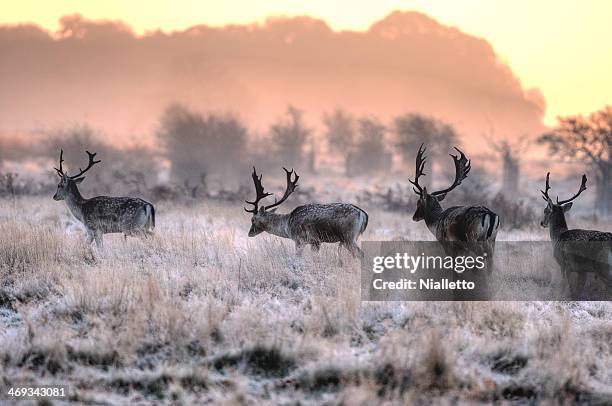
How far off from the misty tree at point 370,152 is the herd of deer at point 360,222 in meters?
39.8

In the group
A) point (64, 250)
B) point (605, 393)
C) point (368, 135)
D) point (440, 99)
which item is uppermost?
point (440, 99)

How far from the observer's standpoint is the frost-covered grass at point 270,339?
7246 mm

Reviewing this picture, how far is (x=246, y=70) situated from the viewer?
166875mm

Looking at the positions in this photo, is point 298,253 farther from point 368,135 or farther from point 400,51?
point 400,51

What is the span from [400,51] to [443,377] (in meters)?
176

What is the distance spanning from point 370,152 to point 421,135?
250 inches

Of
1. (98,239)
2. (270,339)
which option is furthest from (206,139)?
(270,339)

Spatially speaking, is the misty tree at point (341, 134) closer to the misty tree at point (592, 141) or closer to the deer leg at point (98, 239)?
the misty tree at point (592, 141)

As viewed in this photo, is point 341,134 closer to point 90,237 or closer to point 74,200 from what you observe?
point 74,200

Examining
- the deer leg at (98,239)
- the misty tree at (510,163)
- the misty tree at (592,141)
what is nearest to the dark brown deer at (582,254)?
the deer leg at (98,239)

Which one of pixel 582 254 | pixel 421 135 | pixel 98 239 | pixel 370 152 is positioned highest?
pixel 421 135

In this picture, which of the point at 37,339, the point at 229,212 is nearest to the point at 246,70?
the point at 229,212

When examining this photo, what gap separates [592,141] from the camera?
36.0 m

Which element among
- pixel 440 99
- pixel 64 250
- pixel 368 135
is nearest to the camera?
pixel 64 250
